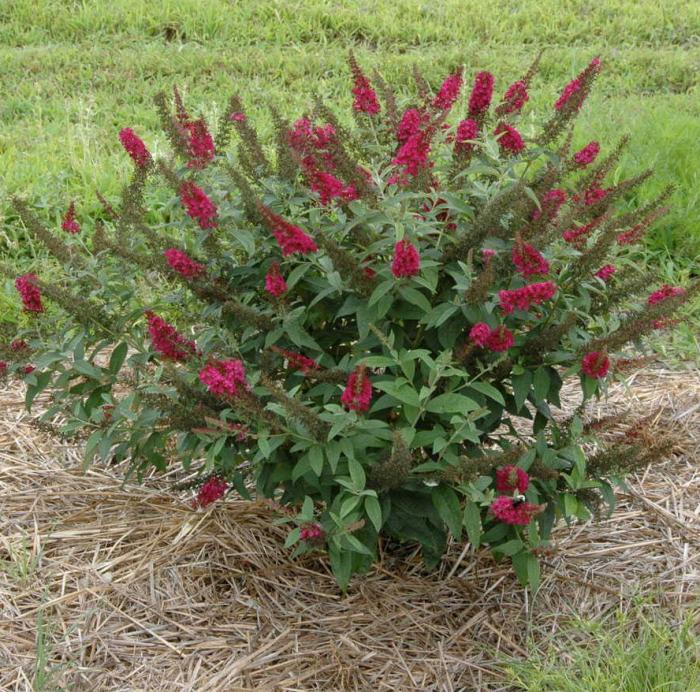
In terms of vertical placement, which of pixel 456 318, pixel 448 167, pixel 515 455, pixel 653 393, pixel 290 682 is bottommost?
A: pixel 653 393

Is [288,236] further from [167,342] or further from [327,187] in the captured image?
[167,342]

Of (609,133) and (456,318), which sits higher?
(456,318)

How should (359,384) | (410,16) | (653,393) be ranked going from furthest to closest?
1. (410,16)
2. (653,393)
3. (359,384)

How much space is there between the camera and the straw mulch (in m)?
2.64

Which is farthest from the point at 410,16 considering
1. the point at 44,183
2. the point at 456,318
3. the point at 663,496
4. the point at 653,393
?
the point at 456,318

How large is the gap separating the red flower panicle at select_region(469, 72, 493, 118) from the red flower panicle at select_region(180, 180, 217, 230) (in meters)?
0.71

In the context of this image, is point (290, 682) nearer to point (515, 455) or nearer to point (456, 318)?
point (515, 455)

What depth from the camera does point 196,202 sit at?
2424 millimetres

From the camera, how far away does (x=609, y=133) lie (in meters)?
5.99

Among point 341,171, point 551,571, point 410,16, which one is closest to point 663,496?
point 551,571

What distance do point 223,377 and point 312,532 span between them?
1.49 feet

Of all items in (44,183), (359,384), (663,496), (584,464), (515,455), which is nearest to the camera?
(359,384)

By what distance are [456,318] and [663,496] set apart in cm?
136

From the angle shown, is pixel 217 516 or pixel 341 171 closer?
pixel 341 171
